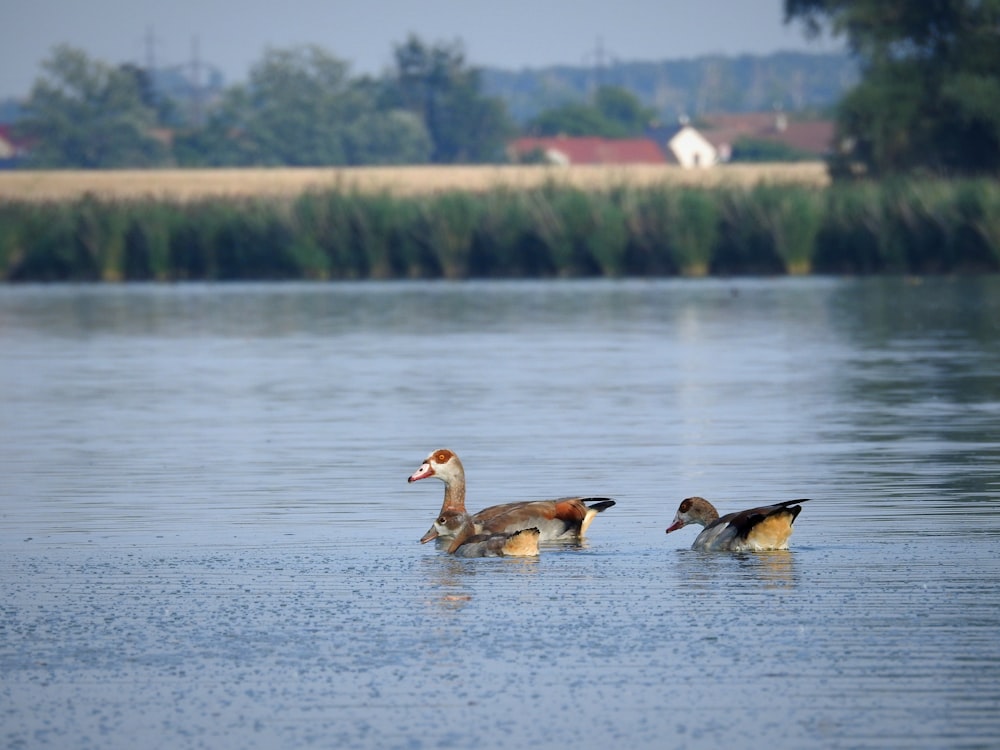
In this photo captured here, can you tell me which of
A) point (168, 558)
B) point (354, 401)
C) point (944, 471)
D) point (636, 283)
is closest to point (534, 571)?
point (168, 558)

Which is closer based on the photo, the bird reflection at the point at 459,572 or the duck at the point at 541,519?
the bird reflection at the point at 459,572

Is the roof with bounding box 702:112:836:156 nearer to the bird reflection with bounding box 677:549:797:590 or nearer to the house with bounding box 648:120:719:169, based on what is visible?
the house with bounding box 648:120:719:169

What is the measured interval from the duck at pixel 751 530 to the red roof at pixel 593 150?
115m

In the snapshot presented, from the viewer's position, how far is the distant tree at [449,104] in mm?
127625

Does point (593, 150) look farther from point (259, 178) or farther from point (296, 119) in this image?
point (259, 178)

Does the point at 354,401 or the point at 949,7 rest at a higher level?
the point at 949,7

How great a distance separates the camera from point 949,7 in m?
53.5

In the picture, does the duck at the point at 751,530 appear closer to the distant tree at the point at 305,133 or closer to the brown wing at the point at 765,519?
the brown wing at the point at 765,519

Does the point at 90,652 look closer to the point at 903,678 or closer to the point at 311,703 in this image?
the point at 311,703

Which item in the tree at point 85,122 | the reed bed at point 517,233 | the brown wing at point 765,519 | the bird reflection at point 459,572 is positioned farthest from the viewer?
the tree at point 85,122

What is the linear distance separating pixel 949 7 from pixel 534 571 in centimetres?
4613

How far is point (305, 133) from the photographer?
124750mm

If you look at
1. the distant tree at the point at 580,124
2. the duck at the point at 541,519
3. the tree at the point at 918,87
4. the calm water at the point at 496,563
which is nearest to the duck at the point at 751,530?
the calm water at the point at 496,563

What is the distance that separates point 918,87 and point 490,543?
148 ft
